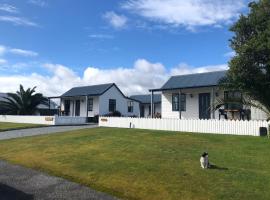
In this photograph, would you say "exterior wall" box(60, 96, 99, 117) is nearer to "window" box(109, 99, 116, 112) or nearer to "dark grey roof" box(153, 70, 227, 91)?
"window" box(109, 99, 116, 112)

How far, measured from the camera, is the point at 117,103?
41.2 m

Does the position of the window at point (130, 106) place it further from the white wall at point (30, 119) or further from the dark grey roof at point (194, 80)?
the dark grey roof at point (194, 80)

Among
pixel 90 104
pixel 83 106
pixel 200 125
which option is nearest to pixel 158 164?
pixel 200 125

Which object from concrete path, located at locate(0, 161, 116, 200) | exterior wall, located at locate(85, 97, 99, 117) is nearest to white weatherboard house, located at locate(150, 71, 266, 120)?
exterior wall, located at locate(85, 97, 99, 117)

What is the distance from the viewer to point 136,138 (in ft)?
54.5

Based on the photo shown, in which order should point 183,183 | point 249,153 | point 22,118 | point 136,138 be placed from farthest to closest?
point 22,118 → point 136,138 → point 249,153 → point 183,183

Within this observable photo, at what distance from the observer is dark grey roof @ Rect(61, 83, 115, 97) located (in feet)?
129

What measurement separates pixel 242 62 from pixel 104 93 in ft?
81.9

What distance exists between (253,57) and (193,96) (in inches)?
430

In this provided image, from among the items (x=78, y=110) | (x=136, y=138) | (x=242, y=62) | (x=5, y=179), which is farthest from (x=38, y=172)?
(x=78, y=110)

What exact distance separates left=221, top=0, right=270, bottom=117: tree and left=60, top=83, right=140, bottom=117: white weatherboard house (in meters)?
23.5

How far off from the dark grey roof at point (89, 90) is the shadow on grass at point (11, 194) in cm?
2966

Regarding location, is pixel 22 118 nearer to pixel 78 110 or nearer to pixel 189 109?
pixel 78 110

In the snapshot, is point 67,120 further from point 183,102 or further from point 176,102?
point 183,102
